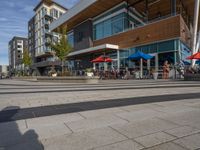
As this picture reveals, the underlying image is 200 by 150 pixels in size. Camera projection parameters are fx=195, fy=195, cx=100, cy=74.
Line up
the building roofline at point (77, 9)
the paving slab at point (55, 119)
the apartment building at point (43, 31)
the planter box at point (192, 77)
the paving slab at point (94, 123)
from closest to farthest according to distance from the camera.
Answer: the paving slab at point (94, 123) < the paving slab at point (55, 119) < the planter box at point (192, 77) < the building roofline at point (77, 9) < the apartment building at point (43, 31)

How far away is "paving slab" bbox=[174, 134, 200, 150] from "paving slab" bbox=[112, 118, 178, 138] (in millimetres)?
529

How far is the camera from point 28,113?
528cm

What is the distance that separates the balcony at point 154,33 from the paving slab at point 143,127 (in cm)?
1699

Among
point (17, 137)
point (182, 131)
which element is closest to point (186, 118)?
point (182, 131)

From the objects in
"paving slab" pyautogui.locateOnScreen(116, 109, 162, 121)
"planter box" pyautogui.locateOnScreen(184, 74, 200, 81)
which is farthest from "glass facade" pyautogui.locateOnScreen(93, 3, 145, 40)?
"paving slab" pyautogui.locateOnScreen(116, 109, 162, 121)

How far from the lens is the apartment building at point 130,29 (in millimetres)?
20328

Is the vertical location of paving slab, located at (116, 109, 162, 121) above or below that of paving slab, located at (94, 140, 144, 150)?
above

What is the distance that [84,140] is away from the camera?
10.8 ft

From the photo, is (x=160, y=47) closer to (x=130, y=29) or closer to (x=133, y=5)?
(x=130, y=29)

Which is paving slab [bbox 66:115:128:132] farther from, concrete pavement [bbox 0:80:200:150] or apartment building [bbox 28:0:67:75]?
apartment building [bbox 28:0:67:75]

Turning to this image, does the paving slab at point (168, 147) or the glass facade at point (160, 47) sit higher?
the glass facade at point (160, 47)

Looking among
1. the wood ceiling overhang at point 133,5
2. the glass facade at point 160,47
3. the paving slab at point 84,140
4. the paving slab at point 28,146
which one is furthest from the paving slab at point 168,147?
the wood ceiling overhang at point 133,5

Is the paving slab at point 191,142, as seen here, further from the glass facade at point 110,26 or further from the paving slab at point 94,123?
the glass facade at point 110,26

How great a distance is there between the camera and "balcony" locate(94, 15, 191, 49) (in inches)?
770
